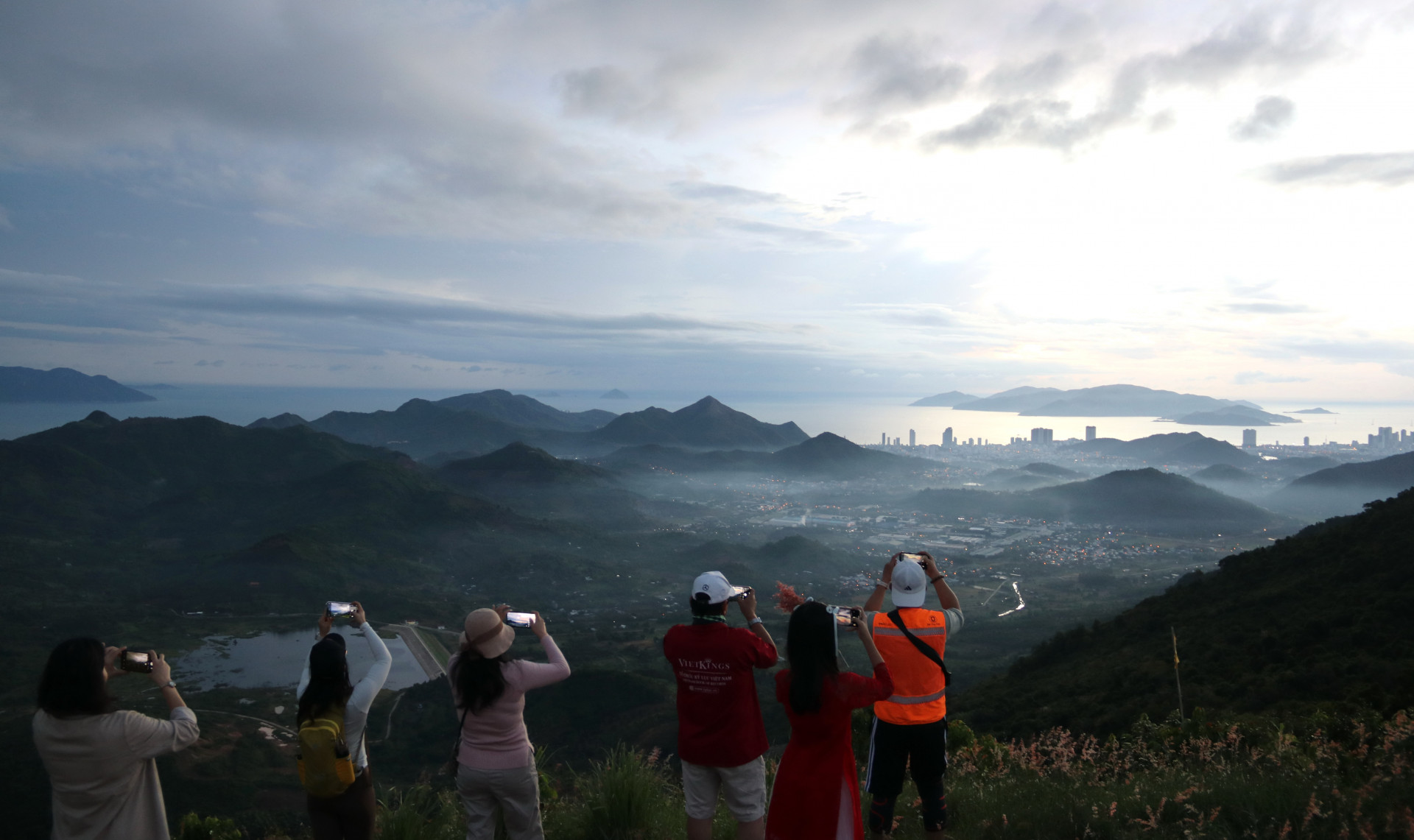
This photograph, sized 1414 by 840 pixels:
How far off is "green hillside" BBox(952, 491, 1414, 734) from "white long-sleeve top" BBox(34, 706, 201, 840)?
10905 millimetres

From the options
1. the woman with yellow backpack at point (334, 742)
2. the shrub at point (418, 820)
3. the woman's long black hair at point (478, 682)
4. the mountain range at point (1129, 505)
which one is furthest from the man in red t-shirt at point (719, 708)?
the mountain range at point (1129, 505)


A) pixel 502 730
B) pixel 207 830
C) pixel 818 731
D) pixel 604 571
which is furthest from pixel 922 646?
pixel 604 571

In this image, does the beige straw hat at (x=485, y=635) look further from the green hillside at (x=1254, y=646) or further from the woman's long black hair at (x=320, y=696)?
the green hillside at (x=1254, y=646)

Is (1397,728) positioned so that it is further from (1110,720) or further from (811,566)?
(811,566)

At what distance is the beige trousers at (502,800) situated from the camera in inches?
159

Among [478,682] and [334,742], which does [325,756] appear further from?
[478,682]

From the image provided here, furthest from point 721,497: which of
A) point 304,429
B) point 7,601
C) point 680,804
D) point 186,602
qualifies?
point 680,804

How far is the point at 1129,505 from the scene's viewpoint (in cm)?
12594

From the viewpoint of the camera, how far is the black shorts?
14.0 feet

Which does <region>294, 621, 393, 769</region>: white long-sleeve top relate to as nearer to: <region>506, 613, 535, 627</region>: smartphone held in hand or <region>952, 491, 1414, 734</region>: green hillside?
<region>506, 613, 535, 627</region>: smartphone held in hand

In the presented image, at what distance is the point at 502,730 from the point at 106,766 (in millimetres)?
1901

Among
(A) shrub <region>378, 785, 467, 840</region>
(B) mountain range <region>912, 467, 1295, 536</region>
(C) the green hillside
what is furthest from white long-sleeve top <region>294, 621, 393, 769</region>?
(B) mountain range <region>912, 467, 1295, 536</region>

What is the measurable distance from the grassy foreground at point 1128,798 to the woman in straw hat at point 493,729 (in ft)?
3.28

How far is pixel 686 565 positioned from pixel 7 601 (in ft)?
225
